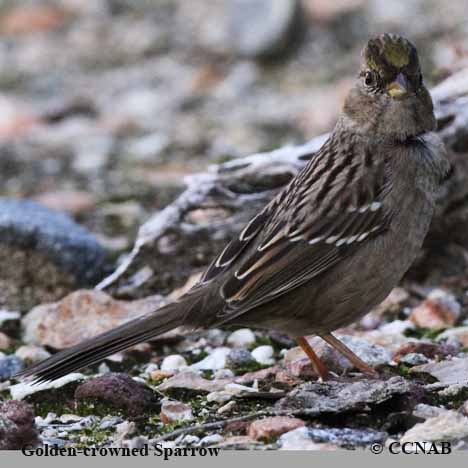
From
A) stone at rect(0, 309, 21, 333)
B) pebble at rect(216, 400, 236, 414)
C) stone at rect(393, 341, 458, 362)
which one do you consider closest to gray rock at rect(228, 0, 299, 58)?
stone at rect(0, 309, 21, 333)

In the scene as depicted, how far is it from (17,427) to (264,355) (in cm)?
151

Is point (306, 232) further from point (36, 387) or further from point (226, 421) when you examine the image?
point (36, 387)

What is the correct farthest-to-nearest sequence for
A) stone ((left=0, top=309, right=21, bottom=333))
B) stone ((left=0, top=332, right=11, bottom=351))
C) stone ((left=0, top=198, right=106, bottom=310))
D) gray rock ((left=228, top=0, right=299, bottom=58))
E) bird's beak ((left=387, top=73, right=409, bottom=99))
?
gray rock ((left=228, top=0, right=299, bottom=58)), stone ((left=0, top=198, right=106, bottom=310)), stone ((left=0, top=309, right=21, bottom=333)), stone ((left=0, top=332, right=11, bottom=351)), bird's beak ((left=387, top=73, right=409, bottom=99))

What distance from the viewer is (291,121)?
8.22 meters

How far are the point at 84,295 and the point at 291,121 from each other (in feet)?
10.7

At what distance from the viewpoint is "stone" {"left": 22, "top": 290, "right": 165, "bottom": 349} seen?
5160 millimetres

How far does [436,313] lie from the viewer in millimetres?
5309

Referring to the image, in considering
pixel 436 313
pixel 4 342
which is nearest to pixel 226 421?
pixel 4 342

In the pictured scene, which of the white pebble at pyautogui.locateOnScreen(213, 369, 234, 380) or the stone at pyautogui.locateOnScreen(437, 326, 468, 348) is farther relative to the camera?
the stone at pyautogui.locateOnScreen(437, 326, 468, 348)

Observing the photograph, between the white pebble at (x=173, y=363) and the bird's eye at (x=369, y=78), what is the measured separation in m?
1.45

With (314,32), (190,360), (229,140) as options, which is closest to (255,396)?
(190,360)

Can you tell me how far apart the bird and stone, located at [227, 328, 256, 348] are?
1.96ft

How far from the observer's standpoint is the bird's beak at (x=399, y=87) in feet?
14.7

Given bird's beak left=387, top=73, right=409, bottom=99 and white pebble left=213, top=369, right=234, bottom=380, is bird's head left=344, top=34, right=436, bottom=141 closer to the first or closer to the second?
bird's beak left=387, top=73, right=409, bottom=99
